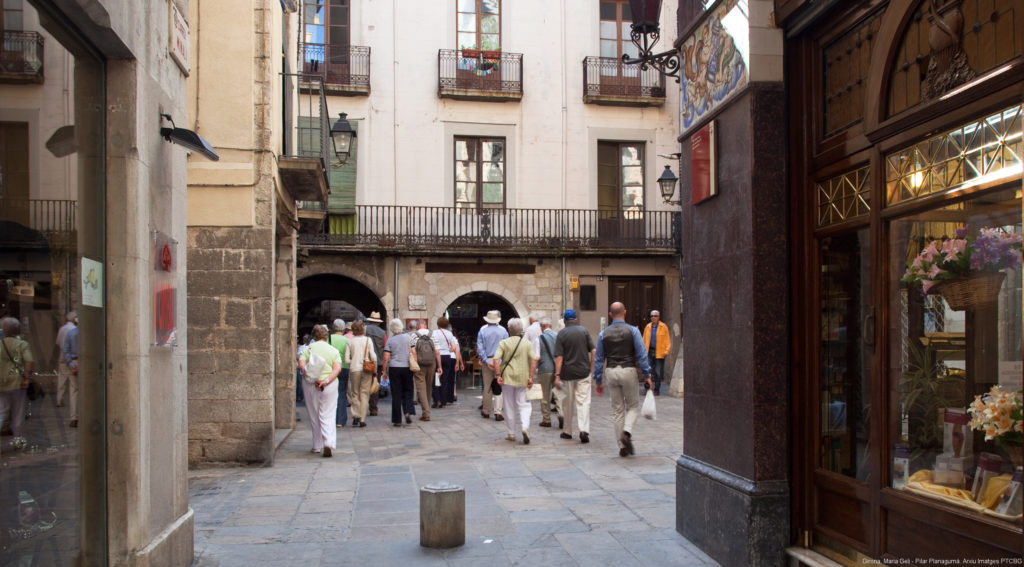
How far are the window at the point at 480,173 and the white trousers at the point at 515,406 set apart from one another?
11.3 meters

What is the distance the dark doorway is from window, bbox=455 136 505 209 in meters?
3.62

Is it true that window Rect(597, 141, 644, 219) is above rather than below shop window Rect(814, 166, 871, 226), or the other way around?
above

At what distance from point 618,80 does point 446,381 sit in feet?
33.6

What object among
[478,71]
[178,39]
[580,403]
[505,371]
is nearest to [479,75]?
[478,71]

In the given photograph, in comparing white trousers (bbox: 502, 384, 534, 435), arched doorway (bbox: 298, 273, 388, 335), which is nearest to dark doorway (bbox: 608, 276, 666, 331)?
arched doorway (bbox: 298, 273, 388, 335)

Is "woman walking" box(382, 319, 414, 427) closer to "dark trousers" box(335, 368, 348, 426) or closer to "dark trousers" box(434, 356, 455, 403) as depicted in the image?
"dark trousers" box(335, 368, 348, 426)

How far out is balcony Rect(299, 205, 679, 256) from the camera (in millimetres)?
21766

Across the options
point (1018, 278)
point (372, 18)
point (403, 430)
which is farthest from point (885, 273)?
point (372, 18)

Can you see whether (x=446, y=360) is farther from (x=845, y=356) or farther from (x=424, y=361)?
(x=845, y=356)

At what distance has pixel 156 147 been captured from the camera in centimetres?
524

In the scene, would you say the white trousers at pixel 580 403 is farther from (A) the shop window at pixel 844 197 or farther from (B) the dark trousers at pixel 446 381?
(A) the shop window at pixel 844 197

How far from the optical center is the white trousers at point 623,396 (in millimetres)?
10086

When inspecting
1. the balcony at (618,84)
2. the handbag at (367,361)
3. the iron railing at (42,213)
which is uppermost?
the balcony at (618,84)

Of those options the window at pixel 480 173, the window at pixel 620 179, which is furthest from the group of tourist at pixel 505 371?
the window at pixel 620 179
